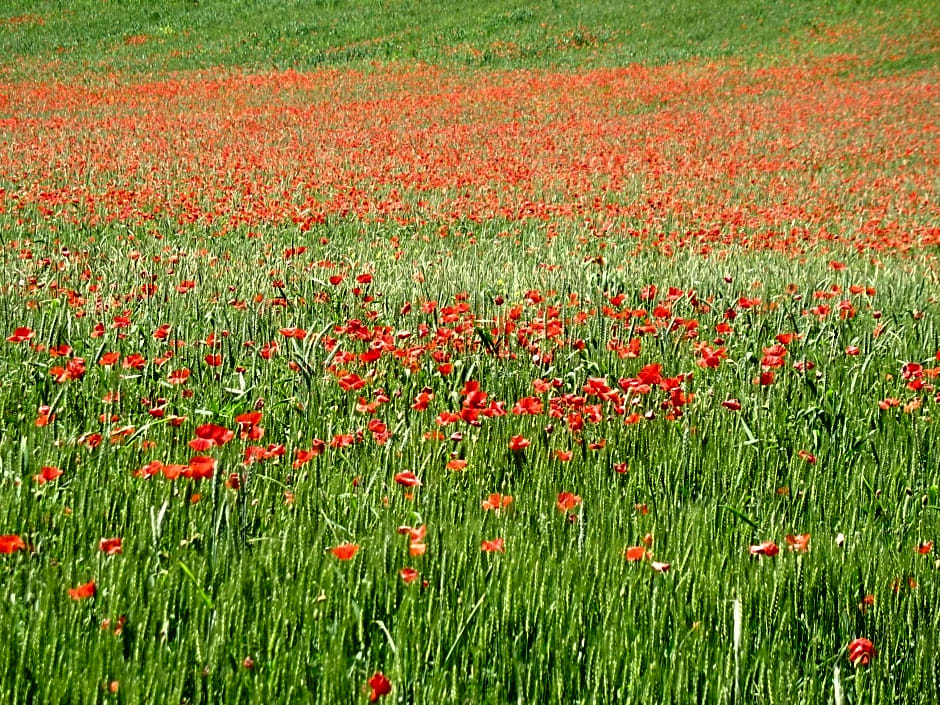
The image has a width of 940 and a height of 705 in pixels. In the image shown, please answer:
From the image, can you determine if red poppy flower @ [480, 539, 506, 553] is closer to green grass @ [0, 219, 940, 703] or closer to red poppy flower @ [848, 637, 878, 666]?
green grass @ [0, 219, 940, 703]

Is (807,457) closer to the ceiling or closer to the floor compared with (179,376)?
closer to the floor

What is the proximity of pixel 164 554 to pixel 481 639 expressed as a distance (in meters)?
0.74

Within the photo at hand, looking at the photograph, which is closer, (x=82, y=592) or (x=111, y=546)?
(x=82, y=592)

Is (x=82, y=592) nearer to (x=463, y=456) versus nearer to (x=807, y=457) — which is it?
(x=463, y=456)

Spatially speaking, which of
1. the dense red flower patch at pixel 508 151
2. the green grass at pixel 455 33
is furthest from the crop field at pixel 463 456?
the green grass at pixel 455 33

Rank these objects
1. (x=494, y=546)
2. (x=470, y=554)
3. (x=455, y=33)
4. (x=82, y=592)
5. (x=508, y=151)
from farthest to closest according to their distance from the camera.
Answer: (x=455, y=33) < (x=508, y=151) < (x=470, y=554) < (x=494, y=546) < (x=82, y=592)

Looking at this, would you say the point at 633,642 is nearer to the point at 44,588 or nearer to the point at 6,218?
the point at 44,588

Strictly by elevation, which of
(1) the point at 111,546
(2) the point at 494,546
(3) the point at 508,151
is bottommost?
(3) the point at 508,151

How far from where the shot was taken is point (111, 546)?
196 centimetres

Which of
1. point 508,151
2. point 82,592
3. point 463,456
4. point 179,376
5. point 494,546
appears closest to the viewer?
point 82,592

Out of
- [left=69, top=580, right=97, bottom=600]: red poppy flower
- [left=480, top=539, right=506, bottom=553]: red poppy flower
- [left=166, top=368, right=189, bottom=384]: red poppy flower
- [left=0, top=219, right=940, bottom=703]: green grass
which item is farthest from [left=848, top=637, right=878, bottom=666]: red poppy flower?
[left=166, top=368, right=189, bottom=384]: red poppy flower

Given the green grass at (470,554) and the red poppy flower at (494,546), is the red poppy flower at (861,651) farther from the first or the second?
the red poppy flower at (494,546)

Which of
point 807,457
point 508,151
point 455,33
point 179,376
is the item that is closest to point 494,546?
point 807,457

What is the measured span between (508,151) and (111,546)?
14957 millimetres
